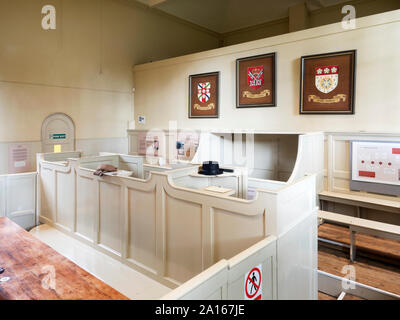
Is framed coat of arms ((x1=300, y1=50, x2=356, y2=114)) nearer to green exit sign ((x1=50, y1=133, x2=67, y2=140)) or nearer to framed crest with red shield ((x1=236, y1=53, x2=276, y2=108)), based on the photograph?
framed crest with red shield ((x1=236, y1=53, x2=276, y2=108))

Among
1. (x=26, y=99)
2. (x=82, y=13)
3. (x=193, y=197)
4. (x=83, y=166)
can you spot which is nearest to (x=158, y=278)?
(x=193, y=197)

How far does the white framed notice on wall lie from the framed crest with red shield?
1712 mm

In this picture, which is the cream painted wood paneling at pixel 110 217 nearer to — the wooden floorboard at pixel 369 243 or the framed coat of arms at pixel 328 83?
the wooden floorboard at pixel 369 243

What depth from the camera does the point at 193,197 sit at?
2.64 metres

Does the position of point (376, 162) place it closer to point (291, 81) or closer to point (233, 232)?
point (291, 81)

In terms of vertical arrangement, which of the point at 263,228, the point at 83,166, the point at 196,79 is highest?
the point at 196,79

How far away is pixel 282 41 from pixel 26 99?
15.8 feet

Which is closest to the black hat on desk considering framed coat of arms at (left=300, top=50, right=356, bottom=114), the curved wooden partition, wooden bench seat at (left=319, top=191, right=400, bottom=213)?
the curved wooden partition

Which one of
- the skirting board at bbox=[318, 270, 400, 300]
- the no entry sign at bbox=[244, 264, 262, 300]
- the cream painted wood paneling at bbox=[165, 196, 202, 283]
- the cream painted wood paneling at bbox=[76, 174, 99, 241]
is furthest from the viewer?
the cream painted wood paneling at bbox=[76, 174, 99, 241]

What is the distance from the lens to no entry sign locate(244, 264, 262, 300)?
1.85 metres

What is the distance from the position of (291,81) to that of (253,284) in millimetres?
4110

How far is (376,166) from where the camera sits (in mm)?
4305

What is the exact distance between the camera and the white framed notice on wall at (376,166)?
416cm
